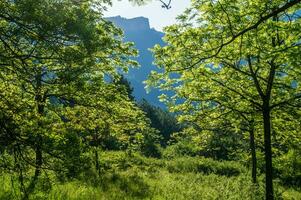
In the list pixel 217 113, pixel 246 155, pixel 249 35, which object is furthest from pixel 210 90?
pixel 246 155

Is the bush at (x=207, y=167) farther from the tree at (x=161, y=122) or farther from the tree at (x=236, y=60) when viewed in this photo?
the tree at (x=161, y=122)

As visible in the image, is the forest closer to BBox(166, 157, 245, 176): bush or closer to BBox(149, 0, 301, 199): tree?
BBox(149, 0, 301, 199): tree

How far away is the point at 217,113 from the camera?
12852 mm

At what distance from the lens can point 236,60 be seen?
1099 cm

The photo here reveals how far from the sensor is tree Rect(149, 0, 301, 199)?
8781mm

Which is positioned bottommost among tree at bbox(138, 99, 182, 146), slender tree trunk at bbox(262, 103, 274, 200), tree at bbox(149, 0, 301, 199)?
slender tree trunk at bbox(262, 103, 274, 200)

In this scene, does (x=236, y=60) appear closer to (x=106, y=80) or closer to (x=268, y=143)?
(x=268, y=143)

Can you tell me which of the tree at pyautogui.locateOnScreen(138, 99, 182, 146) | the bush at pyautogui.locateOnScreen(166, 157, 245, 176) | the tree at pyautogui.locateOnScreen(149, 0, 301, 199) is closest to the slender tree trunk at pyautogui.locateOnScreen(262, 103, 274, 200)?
the tree at pyautogui.locateOnScreen(149, 0, 301, 199)

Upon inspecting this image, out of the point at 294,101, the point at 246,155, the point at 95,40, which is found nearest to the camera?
the point at 95,40

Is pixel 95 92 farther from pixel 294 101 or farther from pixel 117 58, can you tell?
pixel 294 101

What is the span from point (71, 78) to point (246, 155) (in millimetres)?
15069

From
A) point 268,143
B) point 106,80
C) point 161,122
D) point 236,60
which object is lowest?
point 268,143

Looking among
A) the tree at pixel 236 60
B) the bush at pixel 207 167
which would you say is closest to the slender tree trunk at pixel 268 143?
the tree at pixel 236 60

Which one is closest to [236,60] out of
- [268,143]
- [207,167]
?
[268,143]
